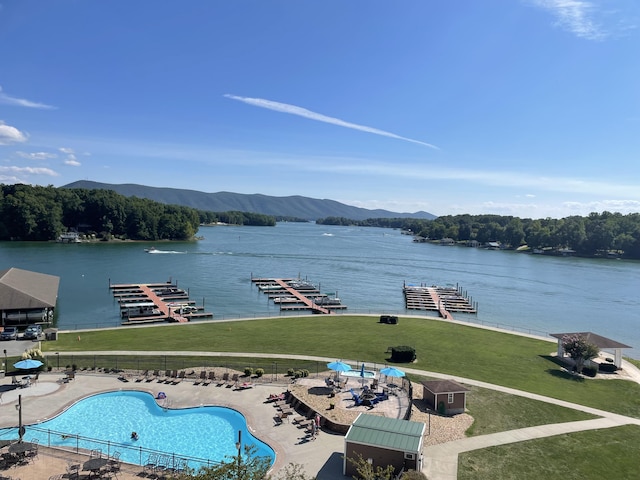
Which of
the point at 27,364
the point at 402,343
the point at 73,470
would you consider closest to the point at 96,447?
the point at 73,470

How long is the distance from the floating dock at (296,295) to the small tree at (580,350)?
38.4 meters

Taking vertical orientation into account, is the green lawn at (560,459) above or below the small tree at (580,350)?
below

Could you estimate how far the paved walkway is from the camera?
891 inches

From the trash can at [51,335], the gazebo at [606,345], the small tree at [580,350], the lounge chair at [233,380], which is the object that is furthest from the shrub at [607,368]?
the trash can at [51,335]

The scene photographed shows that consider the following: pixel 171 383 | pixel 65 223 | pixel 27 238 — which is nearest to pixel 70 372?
pixel 171 383

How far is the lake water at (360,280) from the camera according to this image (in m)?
74.1

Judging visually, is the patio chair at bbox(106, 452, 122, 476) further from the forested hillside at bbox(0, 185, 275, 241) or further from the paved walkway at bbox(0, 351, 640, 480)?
the forested hillside at bbox(0, 185, 275, 241)

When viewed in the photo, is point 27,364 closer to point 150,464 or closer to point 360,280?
point 150,464

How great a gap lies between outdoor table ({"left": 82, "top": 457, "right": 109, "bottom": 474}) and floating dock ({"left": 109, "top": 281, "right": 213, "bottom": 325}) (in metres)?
43.2

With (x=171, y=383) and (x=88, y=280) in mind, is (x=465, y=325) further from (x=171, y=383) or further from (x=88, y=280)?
(x=88, y=280)

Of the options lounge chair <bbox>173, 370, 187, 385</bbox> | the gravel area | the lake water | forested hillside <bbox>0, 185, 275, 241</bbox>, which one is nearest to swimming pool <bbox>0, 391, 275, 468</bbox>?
lounge chair <bbox>173, 370, 187, 385</bbox>

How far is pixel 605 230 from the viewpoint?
630ft

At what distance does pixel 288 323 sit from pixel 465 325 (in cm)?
2180

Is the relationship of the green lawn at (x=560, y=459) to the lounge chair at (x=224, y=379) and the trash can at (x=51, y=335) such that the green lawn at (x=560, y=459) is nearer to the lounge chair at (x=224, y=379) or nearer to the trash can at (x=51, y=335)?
the lounge chair at (x=224, y=379)
